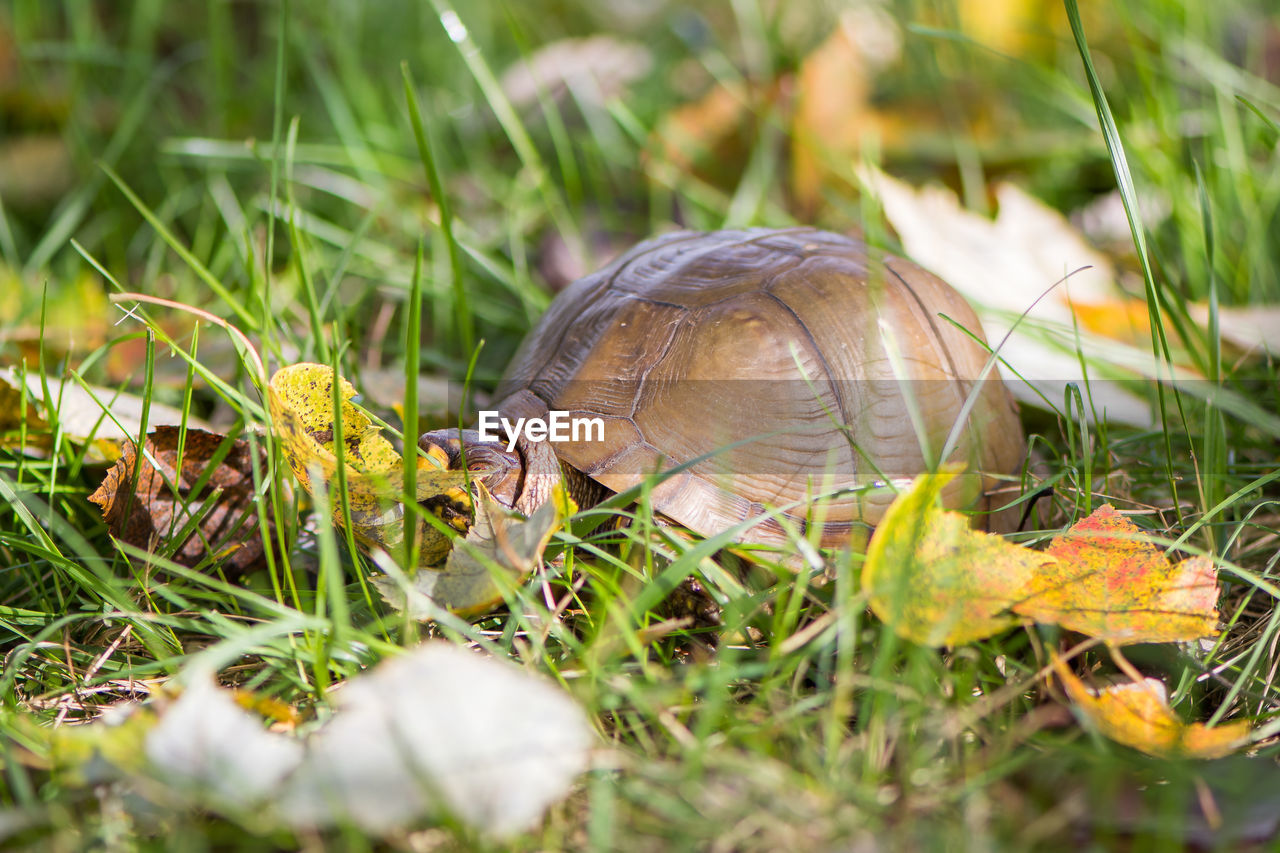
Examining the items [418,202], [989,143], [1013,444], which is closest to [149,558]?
[1013,444]

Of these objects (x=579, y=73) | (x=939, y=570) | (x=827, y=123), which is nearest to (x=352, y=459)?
(x=939, y=570)

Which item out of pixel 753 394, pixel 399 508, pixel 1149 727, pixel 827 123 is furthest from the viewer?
pixel 827 123

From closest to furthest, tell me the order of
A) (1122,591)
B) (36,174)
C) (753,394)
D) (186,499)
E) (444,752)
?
1. (444,752)
2. (1122,591)
3. (186,499)
4. (753,394)
5. (36,174)

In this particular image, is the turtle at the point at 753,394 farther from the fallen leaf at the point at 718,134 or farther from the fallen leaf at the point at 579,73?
the fallen leaf at the point at 579,73

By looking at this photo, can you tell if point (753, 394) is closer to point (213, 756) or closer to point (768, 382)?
point (768, 382)

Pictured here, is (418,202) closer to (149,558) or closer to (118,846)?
(149,558)

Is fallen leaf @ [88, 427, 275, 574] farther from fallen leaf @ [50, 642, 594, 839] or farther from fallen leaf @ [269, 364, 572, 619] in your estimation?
fallen leaf @ [50, 642, 594, 839]
